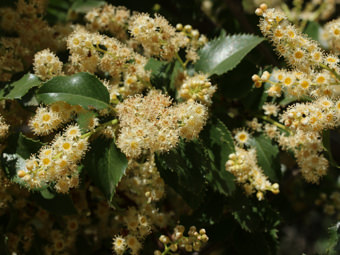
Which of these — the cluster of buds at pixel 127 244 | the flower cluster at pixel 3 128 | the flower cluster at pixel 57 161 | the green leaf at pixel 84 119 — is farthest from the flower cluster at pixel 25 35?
the cluster of buds at pixel 127 244

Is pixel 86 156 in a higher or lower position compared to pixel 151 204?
higher

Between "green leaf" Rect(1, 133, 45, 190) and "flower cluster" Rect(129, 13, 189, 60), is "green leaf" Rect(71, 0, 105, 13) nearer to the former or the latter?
"flower cluster" Rect(129, 13, 189, 60)

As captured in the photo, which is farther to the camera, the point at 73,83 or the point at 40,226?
the point at 40,226

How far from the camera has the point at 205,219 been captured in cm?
185

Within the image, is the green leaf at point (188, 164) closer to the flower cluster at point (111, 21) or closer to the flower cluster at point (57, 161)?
the flower cluster at point (57, 161)

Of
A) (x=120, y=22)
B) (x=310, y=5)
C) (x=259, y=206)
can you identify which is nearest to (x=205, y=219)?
(x=259, y=206)

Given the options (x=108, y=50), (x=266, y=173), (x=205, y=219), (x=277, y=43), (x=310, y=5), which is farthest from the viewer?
(x=310, y=5)

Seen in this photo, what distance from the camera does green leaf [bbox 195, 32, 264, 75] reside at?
1.70 m

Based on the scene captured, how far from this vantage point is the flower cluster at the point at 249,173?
154 cm

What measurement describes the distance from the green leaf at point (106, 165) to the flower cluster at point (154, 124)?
7cm

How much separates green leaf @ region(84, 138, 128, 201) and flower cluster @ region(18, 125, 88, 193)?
6 cm

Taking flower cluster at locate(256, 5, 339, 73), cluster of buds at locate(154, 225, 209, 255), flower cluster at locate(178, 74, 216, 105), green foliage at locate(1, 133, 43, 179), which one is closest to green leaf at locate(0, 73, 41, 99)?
green foliage at locate(1, 133, 43, 179)

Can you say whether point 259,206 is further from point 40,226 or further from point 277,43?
point 40,226

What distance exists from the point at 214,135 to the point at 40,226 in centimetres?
123
